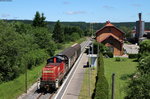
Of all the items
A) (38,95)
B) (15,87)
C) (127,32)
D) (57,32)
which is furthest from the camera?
(127,32)

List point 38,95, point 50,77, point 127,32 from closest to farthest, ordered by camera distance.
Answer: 1. point 38,95
2. point 50,77
3. point 127,32

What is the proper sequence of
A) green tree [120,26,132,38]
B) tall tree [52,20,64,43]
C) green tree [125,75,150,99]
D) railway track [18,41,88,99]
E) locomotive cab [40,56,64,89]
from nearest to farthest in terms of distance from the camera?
1. green tree [125,75,150,99]
2. railway track [18,41,88,99]
3. locomotive cab [40,56,64,89]
4. tall tree [52,20,64,43]
5. green tree [120,26,132,38]

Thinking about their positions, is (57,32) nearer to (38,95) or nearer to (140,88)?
(38,95)

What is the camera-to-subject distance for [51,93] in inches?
1296

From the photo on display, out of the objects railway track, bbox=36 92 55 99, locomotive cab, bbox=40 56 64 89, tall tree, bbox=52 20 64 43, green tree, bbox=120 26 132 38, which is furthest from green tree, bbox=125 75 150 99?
green tree, bbox=120 26 132 38

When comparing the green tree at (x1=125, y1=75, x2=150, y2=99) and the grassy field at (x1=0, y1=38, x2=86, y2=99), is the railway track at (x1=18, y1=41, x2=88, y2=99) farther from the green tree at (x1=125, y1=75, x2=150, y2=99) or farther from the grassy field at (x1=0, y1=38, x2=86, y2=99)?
the green tree at (x1=125, y1=75, x2=150, y2=99)

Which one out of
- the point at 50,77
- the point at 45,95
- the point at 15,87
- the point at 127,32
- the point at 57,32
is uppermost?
the point at 57,32

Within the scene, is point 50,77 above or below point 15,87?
above

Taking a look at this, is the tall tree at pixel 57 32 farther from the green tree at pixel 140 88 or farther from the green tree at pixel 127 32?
the green tree at pixel 140 88

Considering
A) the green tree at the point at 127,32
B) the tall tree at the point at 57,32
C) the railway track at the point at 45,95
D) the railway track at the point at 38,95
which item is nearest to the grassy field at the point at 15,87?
the railway track at the point at 38,95

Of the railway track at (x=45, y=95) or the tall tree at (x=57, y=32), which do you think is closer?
the railway track at (x=45, y=95)

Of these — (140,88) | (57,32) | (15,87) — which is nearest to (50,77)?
(15,87)

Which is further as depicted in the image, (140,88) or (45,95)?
(45,95)

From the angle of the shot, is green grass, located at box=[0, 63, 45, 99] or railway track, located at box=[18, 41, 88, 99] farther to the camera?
railway track, located at box=[18, 41, 88, 99]
